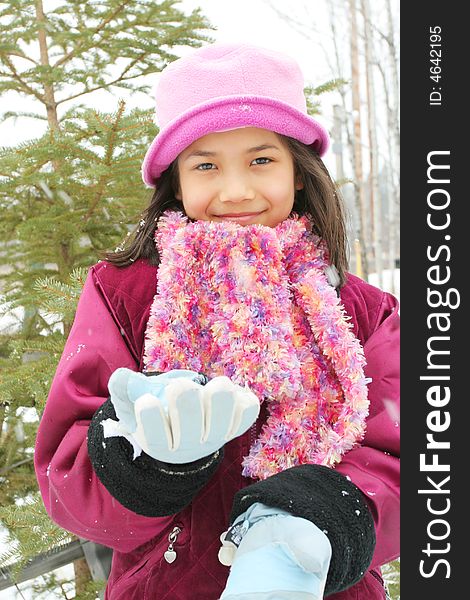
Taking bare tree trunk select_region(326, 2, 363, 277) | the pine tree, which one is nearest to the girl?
the pine tree

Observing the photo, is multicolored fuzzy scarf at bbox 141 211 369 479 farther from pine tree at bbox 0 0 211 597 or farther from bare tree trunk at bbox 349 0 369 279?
bare tree trunk at bbox 349 0 369 279

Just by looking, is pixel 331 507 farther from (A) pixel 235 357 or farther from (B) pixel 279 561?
(A) pixel 235 357

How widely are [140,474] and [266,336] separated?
35cm

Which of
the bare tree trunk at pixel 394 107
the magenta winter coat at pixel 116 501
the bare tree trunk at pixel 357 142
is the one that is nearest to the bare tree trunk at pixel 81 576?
the magenta winter coat at pixel 116 501

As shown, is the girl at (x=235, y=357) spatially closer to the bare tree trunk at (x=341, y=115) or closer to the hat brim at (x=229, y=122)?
the hat brim at (x=229, y=122)

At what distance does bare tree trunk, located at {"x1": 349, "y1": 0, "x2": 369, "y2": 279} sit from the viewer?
18.0ft

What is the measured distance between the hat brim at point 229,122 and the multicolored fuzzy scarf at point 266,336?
16 cm

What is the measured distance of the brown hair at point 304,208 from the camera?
54.0 inches

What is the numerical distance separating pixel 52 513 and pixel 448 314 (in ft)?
2.50

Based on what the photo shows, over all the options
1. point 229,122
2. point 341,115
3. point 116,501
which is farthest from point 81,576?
point 341,115

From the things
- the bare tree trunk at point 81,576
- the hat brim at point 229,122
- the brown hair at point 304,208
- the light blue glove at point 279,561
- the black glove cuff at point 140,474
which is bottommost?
the bare tree trunk at point 81,576

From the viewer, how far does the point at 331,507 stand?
0.99 m

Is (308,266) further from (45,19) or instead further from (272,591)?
(45,19)

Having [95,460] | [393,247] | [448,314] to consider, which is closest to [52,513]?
[95,460]
